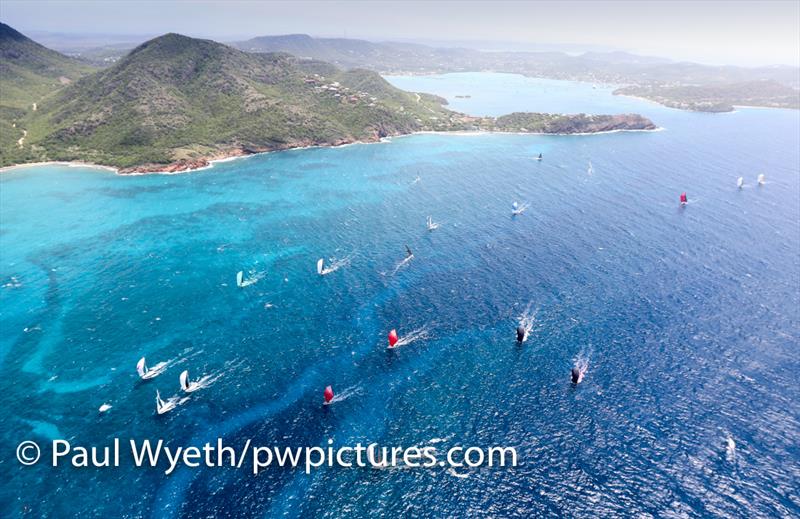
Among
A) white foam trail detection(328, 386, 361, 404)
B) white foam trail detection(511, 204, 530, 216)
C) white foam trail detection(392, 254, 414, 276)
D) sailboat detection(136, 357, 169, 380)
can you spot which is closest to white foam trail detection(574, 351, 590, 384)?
white foam trail detection(328, 386, 361, 404)

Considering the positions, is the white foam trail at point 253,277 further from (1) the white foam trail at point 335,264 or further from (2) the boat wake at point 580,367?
(2) the boat wake at point 580,367

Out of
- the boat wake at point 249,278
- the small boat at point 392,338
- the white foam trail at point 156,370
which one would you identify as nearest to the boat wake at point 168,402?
the white foam trail at point 156,370

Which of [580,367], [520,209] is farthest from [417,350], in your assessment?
[520,209]

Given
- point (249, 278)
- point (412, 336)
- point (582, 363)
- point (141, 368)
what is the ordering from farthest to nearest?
point (249, 278) → point (412, 336) → point (582, 363) → point (141, 368)

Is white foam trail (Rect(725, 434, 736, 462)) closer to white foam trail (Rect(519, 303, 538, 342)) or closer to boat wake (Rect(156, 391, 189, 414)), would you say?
white foam trail (Rect(519, 303, 538, 342))

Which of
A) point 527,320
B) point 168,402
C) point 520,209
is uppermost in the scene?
point 520,209

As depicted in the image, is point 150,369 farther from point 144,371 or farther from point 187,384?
point 187,384

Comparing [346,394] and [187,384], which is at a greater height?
[346,394]
